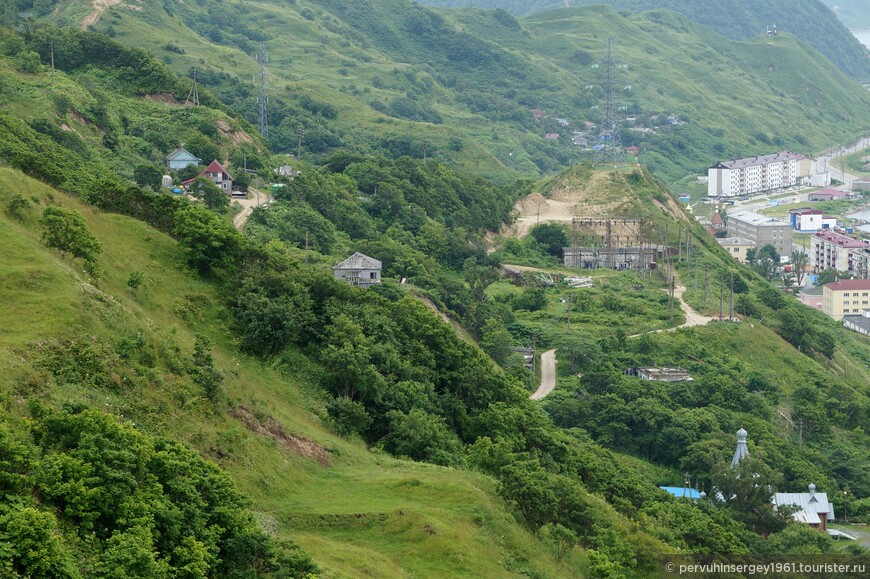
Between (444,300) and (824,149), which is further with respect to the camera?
(824,149)

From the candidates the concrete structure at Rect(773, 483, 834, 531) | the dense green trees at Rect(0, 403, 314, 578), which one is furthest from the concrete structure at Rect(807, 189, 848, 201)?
the dense green trees at Rect(0, 403, 314, 578)

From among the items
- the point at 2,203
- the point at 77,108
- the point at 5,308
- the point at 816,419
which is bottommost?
the point at 816,419

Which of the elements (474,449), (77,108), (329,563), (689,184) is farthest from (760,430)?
(689,184)

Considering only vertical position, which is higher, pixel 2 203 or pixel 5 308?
pixel 2 203

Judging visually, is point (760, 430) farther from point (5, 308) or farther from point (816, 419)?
point (5, 308)

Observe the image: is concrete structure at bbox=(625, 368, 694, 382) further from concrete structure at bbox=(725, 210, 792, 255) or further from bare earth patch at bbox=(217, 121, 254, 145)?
concrete structure at bbox=(725, 210, 792, 255)

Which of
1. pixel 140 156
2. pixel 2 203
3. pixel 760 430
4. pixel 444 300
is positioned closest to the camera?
pixel 2 203

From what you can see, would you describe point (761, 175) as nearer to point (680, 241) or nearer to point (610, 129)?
point (610, 129)
